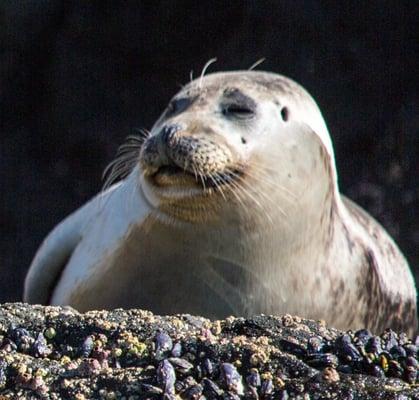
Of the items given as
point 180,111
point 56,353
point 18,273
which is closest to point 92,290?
point 180,111

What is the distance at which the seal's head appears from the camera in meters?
7.77

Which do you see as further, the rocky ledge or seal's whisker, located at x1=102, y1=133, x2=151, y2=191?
seal's whisker, located at x1=102, y1=133, x2=151, y2=191

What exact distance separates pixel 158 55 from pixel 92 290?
16.2ft

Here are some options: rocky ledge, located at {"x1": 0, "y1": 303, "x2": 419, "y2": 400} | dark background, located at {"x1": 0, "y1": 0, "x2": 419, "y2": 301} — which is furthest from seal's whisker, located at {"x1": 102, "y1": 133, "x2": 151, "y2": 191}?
dark background, located at {"x1": 0, "y1": 0, "x2": 419, "y2": 301}

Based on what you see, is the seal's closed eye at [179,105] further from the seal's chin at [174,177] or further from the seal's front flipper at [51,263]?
the seal's front flipper at [51,263]

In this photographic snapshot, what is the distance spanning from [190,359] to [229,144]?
2.52 metres

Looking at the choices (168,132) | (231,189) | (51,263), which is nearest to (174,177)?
(168,132)

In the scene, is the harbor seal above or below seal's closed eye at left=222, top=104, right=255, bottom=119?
below

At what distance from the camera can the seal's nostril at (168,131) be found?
25.3 feet

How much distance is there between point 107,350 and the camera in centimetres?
563

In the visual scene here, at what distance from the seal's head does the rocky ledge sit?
1.83 m

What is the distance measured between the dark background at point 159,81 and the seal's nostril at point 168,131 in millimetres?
5060

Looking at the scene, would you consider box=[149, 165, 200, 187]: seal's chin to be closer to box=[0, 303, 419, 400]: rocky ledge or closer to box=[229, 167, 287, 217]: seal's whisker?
box=[229, 167, 287, 217]: seal's whisker

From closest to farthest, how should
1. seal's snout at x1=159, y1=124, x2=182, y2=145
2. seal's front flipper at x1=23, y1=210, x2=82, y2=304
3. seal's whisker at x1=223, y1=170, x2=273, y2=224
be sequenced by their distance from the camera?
1. seal's snout at x1=159, y1=124, x2=182, y2=145
2. seal's whisker at x1=223, y1=170, x2=273, y2=224
3. seal's front flipper at x1=23, y1=210, x2=82, y2=304
